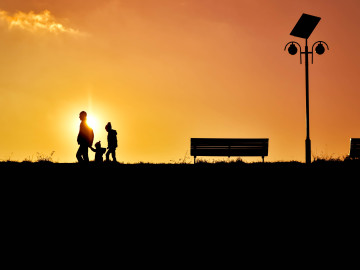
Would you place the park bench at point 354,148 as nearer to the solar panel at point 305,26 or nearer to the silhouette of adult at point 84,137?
the solar panel at point 305,26

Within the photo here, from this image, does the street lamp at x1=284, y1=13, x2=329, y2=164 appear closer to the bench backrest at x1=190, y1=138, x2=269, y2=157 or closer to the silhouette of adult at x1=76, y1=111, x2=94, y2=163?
the bench backrest at x1=190, y1=138, x2=269, y2=157

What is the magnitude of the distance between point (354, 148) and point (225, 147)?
5.43m

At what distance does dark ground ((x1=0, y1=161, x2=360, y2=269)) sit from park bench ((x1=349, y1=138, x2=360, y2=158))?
8.59m

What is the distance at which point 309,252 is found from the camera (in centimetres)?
623

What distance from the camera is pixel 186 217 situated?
775cm

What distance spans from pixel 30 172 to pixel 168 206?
15.9 ft

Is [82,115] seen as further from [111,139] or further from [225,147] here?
[225,147]

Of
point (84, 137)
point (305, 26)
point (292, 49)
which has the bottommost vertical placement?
point (84, 137)

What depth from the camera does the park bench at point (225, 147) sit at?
18547 mm

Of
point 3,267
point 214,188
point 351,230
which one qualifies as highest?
point 214,188

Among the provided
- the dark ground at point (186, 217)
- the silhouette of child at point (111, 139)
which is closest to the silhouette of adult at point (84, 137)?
the dark ground at point (186, 217)

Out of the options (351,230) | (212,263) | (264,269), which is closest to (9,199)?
(212,263)

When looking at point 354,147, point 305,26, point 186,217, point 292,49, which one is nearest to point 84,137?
point 186,217

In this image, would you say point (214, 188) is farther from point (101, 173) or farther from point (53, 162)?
point (53, 162)
